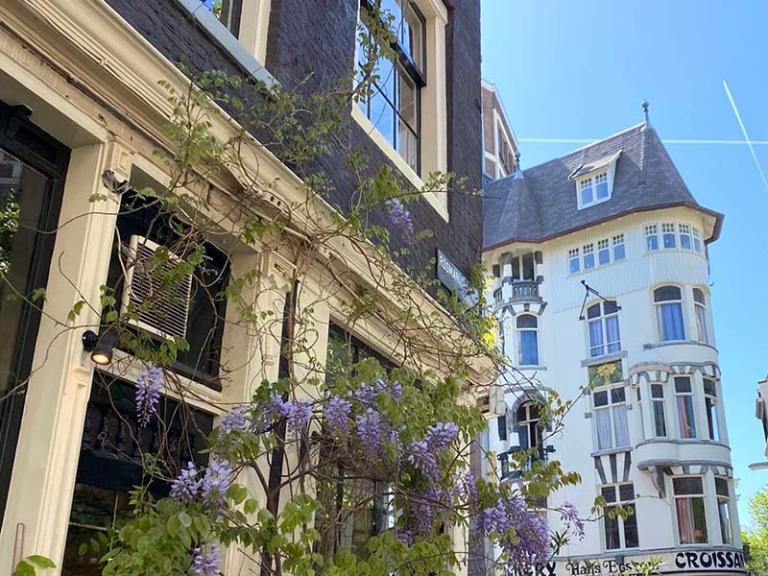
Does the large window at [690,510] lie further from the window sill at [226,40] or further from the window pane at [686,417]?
the window sill at [226,40]

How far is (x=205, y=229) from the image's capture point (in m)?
4.06

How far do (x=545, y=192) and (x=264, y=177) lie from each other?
26.1 meters

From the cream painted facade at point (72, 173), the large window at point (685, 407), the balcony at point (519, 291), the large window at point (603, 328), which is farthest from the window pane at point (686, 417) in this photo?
the cream painted facade at point (72, 173)

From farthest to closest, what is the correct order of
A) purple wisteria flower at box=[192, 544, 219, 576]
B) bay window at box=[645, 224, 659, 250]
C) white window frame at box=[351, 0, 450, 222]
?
bay window at box=[645, 224, 659, 250] < white window frame at box=[351, 0, 450, 222] < purple wisteria flower at box=[192, 544, 219, 576]

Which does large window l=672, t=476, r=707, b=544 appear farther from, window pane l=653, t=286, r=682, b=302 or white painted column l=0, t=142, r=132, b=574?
white painted column l=0, t=142, r=132, b=574

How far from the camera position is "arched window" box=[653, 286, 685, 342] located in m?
24.5

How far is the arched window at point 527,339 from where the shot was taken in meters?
26.7

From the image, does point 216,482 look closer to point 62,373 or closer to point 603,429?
point 62,373

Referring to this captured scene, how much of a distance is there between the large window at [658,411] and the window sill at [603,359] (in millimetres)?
1428

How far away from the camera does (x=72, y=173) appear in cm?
373

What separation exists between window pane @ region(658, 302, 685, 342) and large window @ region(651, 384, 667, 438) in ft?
5.07

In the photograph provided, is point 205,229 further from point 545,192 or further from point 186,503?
point 545,192

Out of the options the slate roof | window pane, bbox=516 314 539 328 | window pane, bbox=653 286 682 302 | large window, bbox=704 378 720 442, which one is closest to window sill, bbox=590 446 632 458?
large window, bbox=704 378 720 442

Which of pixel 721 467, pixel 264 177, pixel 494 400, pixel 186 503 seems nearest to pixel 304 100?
pixel 264 177
